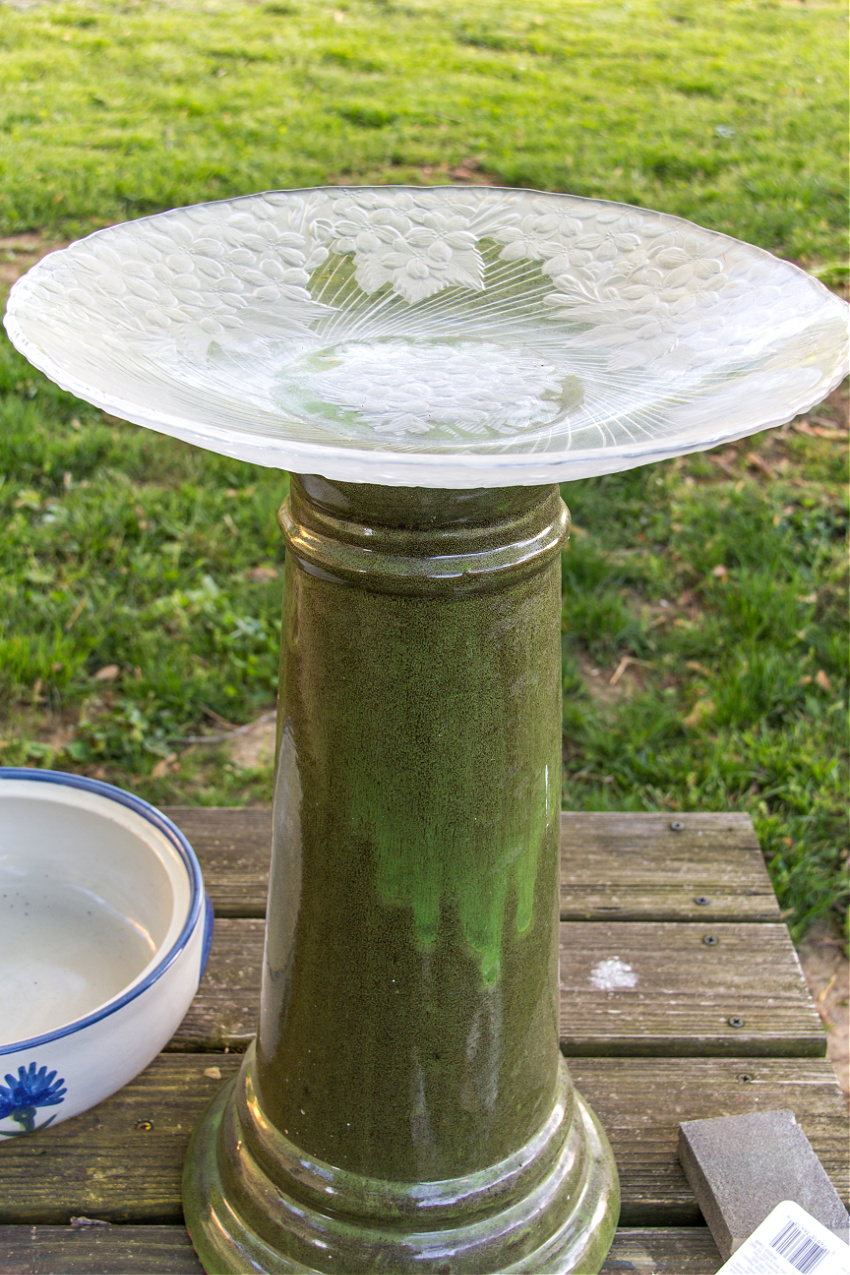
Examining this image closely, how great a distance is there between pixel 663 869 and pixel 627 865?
0.18 feet

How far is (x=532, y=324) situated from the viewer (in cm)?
127

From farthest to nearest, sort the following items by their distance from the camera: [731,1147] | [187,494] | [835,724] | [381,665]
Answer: [187,494]
[835,724]
[731,1147]
[381,665]

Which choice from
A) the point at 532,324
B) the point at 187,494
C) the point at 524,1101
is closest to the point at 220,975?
the point at 524,1101

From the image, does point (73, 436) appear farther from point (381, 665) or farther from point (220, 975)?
point (381, 665)

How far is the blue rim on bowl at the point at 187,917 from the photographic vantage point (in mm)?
1256

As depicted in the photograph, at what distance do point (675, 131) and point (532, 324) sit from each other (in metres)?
4.50

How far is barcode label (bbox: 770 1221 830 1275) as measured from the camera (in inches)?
48.9

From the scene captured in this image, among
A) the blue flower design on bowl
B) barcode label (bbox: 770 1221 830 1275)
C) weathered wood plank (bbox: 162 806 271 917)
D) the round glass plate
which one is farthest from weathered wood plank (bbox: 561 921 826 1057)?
the round glass plate

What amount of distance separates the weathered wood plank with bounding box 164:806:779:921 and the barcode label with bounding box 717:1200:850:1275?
1.70ft

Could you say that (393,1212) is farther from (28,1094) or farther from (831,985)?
(831,985)

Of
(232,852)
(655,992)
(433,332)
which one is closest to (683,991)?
(655,992)

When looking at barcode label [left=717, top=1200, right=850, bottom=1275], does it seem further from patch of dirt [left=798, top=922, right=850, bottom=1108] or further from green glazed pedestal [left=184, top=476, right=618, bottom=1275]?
patch of dirt [left=798, top=922, right=850, bottom=1108]

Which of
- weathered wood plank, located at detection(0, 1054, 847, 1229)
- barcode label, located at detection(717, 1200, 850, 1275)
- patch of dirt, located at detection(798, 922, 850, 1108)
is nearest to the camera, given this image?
barcode label, located at detection(717, 1200, 850, 1275)

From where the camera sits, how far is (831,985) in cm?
205
